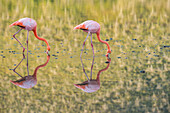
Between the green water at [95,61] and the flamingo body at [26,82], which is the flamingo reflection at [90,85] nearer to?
the green water at [95,61]

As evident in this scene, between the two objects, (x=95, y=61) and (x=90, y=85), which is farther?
(x=95, y=61)

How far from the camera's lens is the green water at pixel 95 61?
6.60 metres

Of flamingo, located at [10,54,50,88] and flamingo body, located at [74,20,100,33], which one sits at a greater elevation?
flamingo body, located at [74,20,100,33]

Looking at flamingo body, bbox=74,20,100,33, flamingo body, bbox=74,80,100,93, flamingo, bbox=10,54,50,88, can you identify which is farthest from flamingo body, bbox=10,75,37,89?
flamingo body, bbox=74,20,100,33

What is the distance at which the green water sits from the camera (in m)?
6.60

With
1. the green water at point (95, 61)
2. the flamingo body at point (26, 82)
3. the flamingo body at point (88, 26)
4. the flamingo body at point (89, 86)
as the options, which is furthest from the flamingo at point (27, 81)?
the flamingo body at point (88, 26)

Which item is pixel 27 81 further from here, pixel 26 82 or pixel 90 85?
pixel 90 85

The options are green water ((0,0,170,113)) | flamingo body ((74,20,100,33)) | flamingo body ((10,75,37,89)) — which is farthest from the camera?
flamingo body ((74,20,100,33))

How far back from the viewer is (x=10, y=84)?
25.0 ft

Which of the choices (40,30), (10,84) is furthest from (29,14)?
(10,84)

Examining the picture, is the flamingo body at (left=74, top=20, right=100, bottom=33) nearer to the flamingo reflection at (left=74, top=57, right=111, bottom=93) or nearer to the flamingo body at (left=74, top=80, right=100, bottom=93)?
the flamingo reflection at (left=74, top=57, right=111, bottom=93)

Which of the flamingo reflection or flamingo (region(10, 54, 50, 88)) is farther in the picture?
flamingo (region(10, 54, 50, 88))

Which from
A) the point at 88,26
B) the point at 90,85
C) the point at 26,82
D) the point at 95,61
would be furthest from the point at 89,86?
the point at 88,26

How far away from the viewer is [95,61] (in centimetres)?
908
